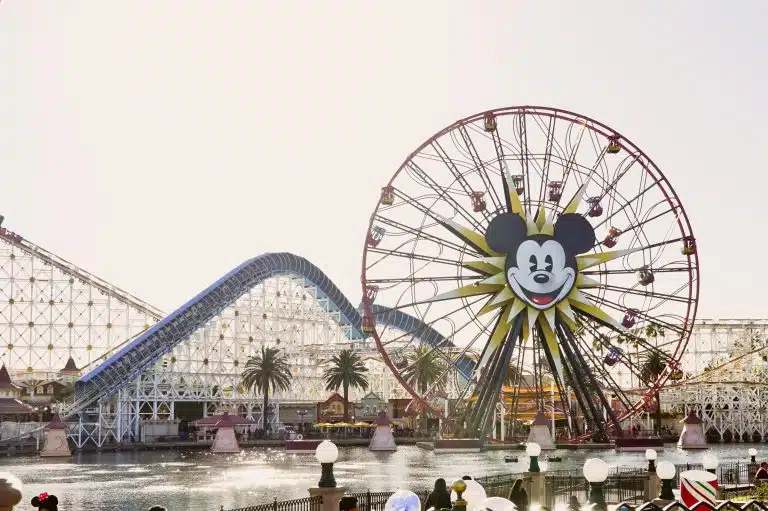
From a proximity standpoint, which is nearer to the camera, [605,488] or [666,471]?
[666,471]

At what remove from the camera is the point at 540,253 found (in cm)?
5581

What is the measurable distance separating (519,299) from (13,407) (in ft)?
142

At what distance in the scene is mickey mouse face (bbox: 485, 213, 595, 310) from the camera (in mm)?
55531

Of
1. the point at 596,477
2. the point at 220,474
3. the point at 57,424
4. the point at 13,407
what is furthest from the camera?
the point at 13,407

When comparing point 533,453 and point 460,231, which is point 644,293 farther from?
point 533,453

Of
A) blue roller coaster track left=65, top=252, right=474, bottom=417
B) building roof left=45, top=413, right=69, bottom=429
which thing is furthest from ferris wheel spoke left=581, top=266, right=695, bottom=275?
building roof left=45, top=413, right=69, bottom=429

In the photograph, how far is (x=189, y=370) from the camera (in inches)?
3447

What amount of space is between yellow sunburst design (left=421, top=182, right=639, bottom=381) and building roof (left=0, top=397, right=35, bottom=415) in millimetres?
40171

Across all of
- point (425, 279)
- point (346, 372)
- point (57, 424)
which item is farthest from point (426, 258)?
point (346, 372)

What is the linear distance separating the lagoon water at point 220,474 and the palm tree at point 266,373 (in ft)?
53.9

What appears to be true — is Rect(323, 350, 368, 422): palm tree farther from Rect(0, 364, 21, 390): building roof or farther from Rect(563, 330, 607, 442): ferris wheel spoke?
Rect(563, 330, 607, 442): ferris wheel spoke

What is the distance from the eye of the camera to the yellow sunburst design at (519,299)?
55.4m

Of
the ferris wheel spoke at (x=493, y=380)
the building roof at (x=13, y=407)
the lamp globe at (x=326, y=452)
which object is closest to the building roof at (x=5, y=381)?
the building roof at (x=13, y=407)

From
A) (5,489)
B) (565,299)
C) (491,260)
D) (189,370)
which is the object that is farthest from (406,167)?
(5,489)
